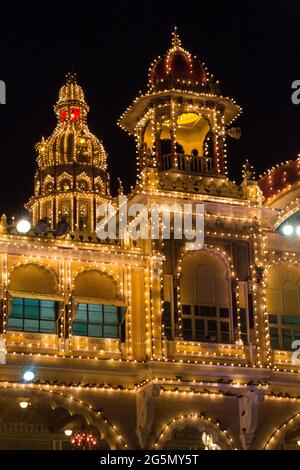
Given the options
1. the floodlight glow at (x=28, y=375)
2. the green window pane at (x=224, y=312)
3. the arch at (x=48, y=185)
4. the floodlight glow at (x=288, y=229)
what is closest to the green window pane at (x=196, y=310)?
the green window pane at (x=224, y=312)

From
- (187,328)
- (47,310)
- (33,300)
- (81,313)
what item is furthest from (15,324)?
(187,328)

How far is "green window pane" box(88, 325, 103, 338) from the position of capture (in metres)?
37.7

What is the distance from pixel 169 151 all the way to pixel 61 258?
23.7 ft

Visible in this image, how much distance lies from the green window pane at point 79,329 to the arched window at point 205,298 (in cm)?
367

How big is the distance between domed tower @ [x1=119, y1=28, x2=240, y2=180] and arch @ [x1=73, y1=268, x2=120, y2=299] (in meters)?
4.97

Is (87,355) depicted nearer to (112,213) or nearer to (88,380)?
(88,380)

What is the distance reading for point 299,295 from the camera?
41062 mm

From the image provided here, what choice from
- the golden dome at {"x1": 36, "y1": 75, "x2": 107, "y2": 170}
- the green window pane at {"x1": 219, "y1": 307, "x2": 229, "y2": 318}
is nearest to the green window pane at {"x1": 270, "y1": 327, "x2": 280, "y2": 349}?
the green window pane at {"x1": 219, "y1": 307, "x2": 229, "y2": 318}

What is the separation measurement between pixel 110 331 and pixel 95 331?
1.88 ft

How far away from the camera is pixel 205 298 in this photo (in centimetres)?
3919

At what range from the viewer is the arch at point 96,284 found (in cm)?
3784

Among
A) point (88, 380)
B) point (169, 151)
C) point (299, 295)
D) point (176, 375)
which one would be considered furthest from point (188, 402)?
point (169, 151)

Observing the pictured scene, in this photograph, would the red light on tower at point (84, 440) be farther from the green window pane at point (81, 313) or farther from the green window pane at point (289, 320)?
the green window pane at point (289, 320)

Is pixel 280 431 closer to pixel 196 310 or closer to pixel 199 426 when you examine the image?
pixel 199 426
